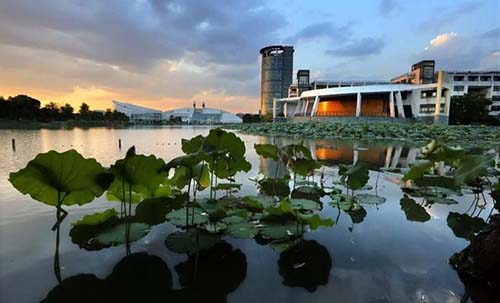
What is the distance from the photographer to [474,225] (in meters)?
3.32

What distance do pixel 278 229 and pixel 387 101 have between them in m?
48.6

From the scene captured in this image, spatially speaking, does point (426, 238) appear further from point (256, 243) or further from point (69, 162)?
point (69, 162)

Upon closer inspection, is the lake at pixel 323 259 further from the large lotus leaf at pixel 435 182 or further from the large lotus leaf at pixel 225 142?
the large lotus leaf at pixel 435 182

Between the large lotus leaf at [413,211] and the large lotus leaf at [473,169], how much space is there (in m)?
1.09

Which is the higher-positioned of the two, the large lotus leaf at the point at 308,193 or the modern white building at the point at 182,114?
the modern white building at the point at 182,114

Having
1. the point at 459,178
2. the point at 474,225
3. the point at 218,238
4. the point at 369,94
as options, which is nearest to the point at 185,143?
the point at 218,238

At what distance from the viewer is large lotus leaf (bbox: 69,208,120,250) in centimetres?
230

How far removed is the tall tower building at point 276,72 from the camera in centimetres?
8669

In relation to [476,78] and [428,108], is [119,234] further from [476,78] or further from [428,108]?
[476,78]

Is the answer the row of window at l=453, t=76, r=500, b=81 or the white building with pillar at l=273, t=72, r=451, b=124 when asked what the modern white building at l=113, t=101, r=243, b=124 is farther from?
the row of window at l=453, t=76, r=500, b=81

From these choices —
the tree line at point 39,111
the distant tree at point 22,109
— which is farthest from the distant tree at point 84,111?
the distant tree at point 22,109

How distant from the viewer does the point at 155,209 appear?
328 centimetres

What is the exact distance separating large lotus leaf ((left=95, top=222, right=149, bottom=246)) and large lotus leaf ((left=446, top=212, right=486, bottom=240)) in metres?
3.12

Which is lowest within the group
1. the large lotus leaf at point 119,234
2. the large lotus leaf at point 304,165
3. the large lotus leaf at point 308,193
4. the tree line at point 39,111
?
the large lotus leaf at point 308,193
